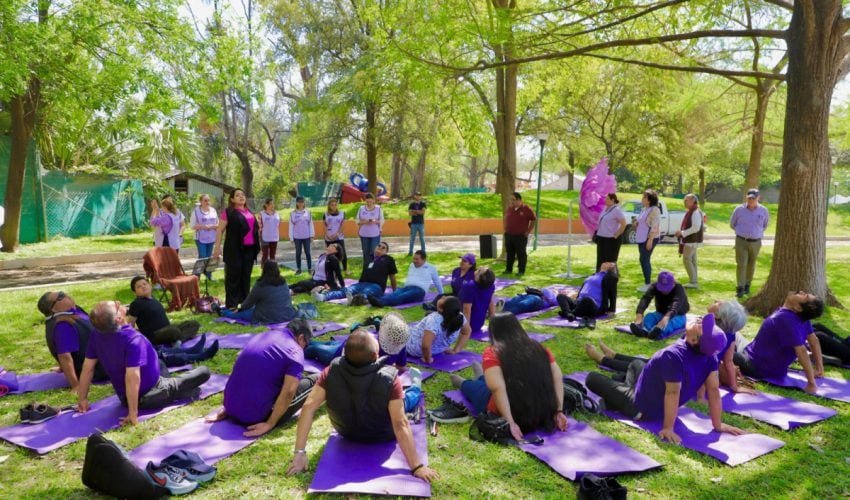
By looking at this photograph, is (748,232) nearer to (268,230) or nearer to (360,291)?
(360,291)

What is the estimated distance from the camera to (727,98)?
20.5m

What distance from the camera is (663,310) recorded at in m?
7.31

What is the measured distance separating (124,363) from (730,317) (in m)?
4.85

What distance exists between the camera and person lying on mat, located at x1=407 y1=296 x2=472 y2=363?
5859 mm

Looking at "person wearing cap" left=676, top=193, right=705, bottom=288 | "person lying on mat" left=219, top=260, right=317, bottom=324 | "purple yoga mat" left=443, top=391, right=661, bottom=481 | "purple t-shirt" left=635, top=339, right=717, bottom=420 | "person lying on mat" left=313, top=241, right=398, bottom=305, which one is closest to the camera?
"purple yoga mat" left=443, top=391, right=661, bottom=481

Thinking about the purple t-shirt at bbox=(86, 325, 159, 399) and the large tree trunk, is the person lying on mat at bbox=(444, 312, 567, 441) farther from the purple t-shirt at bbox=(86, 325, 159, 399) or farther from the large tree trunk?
the large tree trunk

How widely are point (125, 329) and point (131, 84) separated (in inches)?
403

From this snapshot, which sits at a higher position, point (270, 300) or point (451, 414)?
point (270, 300)

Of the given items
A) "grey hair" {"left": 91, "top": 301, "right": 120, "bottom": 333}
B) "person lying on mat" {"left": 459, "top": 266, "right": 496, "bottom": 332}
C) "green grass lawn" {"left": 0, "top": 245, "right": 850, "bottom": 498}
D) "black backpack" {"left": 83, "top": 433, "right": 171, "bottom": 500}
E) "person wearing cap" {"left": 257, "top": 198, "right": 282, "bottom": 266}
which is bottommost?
"green grass lawn" {"left": 0, "top": 245, "right": 850, "bottom": 498}

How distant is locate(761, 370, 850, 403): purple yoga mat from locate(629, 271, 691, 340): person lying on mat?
1.58 meters

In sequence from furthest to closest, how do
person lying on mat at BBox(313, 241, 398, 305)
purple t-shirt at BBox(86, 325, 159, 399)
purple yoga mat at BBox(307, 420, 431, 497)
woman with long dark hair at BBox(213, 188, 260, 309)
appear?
person lying on mat at BBox(313, 241, 398, 305) → woman with long dark hair at BBox(213, 188, 260, 309) → purple t-shirt at BBox(86, 325, 159, 399) → purple yoga mat at BBox(307, 420, 431, 497)

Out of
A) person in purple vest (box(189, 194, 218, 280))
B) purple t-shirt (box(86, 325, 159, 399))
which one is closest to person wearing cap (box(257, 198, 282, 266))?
person in purple vest (box(189, 194, 218, 280))

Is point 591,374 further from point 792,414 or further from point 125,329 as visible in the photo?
point 125,329

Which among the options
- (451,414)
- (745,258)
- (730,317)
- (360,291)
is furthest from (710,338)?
(745,258)
